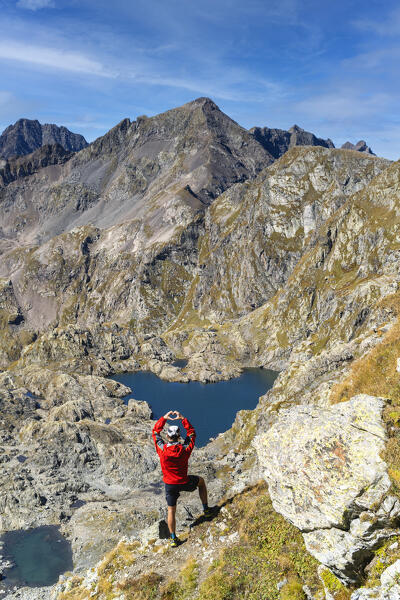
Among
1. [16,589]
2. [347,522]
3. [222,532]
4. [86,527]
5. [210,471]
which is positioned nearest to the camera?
[347,522]

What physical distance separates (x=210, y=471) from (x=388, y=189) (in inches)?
6693

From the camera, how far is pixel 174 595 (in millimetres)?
16047

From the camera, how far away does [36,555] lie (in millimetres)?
61750

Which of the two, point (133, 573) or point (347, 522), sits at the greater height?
point (347, 522)

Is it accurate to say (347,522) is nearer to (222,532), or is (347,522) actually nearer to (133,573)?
(222,532)

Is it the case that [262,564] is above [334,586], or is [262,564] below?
below

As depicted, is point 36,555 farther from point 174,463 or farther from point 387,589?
point 387,589

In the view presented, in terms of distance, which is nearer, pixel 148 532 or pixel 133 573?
pixel 133 573

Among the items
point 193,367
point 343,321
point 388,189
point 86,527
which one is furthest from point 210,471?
point 388,189

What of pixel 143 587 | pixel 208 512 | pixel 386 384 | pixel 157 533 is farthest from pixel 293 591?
pixel 157 533

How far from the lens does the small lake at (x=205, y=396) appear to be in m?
130

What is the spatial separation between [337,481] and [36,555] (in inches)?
2687

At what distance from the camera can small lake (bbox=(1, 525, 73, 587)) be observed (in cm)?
5675

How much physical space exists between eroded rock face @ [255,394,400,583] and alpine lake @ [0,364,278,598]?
5826 cm
